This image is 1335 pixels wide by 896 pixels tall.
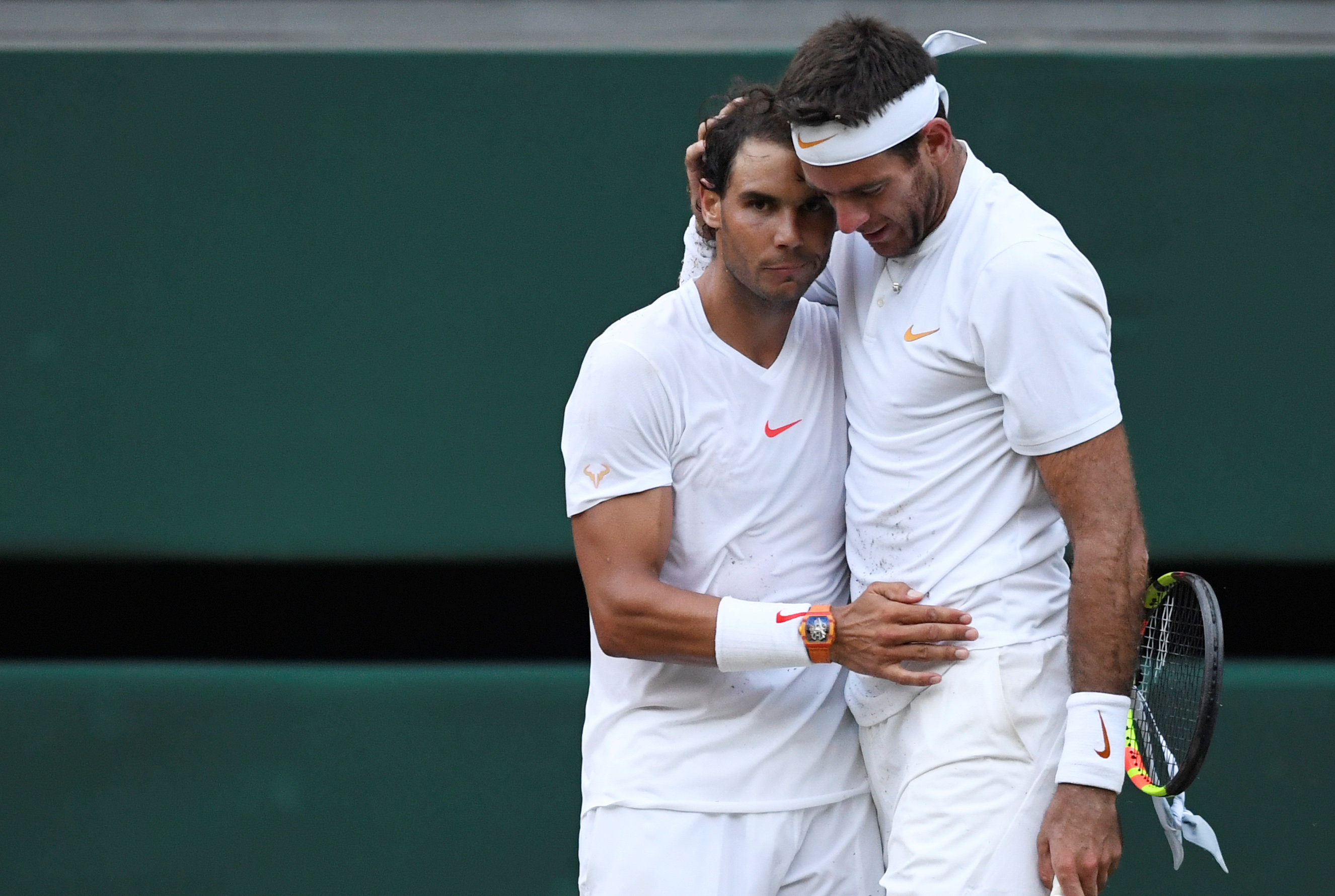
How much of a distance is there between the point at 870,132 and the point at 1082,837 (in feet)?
3.51

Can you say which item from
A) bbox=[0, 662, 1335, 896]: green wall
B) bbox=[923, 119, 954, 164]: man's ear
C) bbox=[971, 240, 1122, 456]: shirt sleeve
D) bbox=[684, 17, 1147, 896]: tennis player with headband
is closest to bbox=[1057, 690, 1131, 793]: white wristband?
bbox=[684, 17, 1147, 896]: tennis player with headband

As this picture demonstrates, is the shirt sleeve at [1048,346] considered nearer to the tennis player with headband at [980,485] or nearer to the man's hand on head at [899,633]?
the tennis player with headband at [980,485]

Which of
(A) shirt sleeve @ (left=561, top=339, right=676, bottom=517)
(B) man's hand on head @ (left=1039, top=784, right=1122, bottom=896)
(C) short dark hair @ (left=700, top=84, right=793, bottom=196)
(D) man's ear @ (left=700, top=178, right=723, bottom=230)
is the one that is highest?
(C) short dark hair @ (left=700, top=84, right=793, bottom=196)

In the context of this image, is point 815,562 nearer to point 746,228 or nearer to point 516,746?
point 746,228

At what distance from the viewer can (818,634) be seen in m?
2.02

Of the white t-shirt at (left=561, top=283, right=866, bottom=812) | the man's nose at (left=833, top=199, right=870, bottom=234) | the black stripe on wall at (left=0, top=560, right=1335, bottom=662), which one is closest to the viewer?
the man's nose at (left=833, top=199, right=870, bottom=234)

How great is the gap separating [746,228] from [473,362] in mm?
1641

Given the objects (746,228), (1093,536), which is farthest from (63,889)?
(1093,536)

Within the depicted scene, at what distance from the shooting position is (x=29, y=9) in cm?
373

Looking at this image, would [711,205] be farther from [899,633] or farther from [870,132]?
[899,633]

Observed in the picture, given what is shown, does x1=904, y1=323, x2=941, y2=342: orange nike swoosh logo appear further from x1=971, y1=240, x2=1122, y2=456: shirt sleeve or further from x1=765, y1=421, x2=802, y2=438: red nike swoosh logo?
x1=765, y1=421, x2=802, y2=438: red nike swoosh logo

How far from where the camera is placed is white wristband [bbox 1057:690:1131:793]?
1.89 m

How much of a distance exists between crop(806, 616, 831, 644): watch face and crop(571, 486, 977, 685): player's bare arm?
0.02 metres

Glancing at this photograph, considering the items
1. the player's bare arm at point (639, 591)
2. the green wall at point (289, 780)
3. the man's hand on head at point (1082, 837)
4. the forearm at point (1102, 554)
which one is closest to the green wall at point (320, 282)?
the green wall at point (289, 780)
